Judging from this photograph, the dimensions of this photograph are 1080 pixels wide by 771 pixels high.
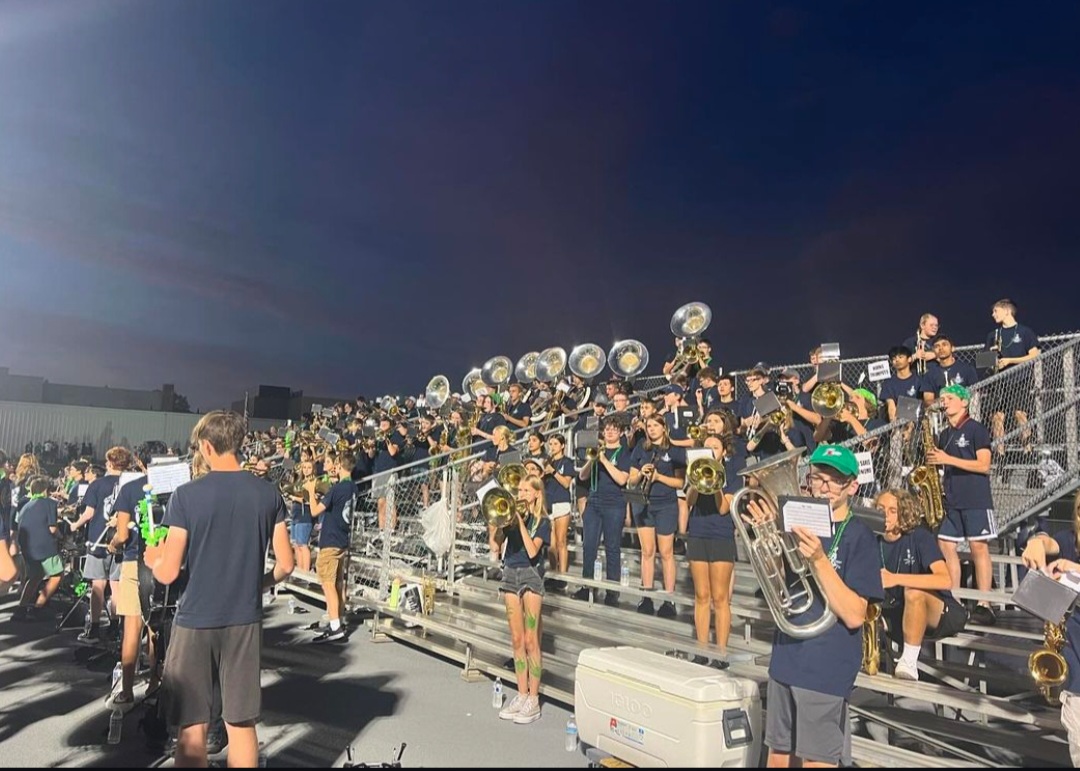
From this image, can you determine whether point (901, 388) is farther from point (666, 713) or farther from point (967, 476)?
point (666, 713)

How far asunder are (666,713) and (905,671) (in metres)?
2.00

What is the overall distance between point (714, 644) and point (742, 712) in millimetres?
1966

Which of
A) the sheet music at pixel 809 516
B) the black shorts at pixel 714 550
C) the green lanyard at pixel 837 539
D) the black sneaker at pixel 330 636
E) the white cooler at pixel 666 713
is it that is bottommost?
the black sneaker at pixel 330 636

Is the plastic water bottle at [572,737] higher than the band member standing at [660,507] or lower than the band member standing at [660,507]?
lower

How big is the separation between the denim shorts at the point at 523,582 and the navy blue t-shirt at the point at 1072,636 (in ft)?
11.8

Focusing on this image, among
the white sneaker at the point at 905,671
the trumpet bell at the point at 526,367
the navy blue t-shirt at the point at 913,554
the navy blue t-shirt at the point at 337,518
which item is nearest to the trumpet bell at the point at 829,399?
the navy blue t-shirt at the point at 913,554

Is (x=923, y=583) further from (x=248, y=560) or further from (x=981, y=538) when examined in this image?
(x=248, y=560)

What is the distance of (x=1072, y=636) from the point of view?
3643 millimetres

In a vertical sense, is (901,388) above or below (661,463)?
above

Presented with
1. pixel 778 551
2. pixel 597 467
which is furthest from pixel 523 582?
pixel 778 551

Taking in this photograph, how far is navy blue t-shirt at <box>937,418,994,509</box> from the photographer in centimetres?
613

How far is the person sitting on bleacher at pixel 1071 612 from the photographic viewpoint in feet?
11.8

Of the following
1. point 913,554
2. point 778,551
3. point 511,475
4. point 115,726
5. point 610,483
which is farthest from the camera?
point 610,483

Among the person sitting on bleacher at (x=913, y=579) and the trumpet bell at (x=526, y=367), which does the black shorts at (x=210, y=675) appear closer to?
the person sitting on bleacher at (x=913, y=579)
